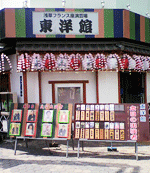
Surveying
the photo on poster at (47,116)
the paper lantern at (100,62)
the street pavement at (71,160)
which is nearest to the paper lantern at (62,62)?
the paper lantern at (100,62)

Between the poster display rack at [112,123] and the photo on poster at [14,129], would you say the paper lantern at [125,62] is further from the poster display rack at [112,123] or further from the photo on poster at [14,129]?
the photo on poster at [14,129]

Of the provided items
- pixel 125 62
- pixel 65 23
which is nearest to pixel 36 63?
pixel 65 23

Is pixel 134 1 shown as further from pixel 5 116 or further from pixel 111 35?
pixel 5 116

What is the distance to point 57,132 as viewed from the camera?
7340mm

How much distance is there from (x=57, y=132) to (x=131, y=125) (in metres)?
2.24

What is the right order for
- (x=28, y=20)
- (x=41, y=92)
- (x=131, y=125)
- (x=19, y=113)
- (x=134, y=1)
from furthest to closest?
(x=134, y=1) → (x=41, y=92) → (x=28, y=20) → (x=19, y=113) → (x=131, y=125)

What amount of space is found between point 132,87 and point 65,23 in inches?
200

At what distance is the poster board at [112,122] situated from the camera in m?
7.00

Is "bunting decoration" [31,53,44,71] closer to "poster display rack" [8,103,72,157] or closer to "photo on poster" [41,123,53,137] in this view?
"poster display rack" [8,103,72,157]

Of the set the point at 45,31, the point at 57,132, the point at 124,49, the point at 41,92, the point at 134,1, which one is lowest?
the point at 57,132

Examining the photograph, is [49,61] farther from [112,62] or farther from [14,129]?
[14,129]

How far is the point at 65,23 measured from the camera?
922cm

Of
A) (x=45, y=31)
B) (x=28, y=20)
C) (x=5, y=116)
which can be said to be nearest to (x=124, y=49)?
(x=45, y=31)

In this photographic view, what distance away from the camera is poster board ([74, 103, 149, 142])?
7.00 m
